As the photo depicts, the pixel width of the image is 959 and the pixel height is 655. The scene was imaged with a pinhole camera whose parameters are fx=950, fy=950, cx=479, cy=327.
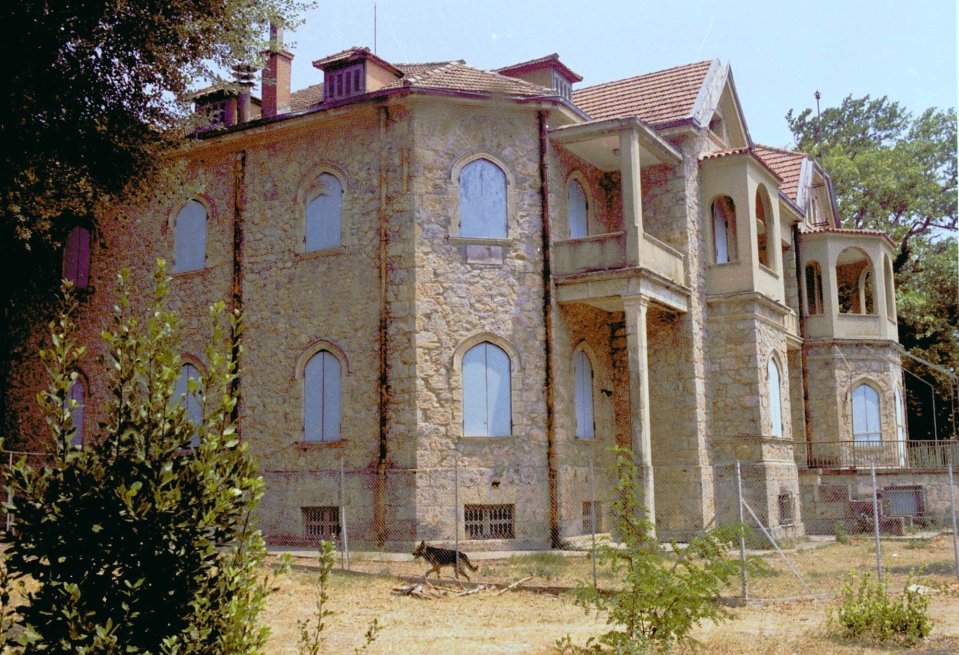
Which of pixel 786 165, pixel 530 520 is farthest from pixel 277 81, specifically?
pixel 786 165

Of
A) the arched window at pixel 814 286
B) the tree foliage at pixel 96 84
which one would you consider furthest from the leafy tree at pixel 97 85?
the arched window at pixel 814 286

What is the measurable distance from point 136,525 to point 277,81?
2095cm

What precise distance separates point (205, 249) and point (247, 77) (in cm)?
476

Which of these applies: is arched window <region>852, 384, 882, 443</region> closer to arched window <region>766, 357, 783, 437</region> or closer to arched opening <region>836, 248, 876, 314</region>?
arched opening <region>836, 248, 876, 314</region>

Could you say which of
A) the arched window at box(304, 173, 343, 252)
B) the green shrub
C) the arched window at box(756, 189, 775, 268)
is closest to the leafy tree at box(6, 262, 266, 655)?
the green shrub

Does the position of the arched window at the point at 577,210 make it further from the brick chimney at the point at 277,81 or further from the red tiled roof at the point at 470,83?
the brick chimney at the point at 277,81

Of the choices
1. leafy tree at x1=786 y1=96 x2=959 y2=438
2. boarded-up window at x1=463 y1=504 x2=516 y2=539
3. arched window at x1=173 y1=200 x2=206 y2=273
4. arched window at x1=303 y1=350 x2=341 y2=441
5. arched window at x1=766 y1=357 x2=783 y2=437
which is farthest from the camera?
leafy tree at x1=786 y1=96 x2=959 y2=438

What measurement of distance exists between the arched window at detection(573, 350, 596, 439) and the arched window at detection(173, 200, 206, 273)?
932 cm

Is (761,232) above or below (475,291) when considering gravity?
above

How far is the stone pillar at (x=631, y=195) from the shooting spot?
20.1 meters

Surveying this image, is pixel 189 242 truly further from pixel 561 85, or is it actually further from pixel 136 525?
pixel 136 525

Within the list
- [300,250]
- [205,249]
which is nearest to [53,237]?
[205,249]

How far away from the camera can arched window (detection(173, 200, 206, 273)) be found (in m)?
23.2

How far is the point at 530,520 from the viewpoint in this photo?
19844 millimetres
